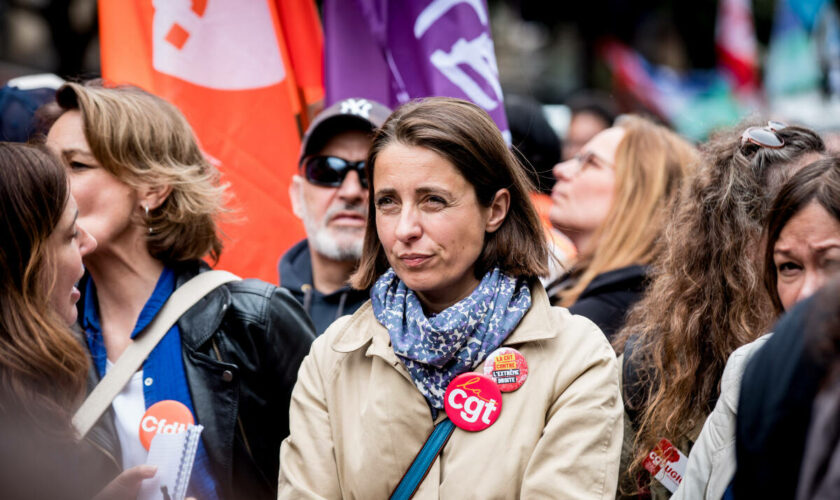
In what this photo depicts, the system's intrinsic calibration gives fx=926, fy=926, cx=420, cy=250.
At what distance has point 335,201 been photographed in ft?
13.4

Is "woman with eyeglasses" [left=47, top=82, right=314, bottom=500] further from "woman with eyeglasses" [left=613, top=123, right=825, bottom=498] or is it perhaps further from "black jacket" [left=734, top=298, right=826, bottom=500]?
"black jacket" [left=734, top=298, right=826, bottom=500]

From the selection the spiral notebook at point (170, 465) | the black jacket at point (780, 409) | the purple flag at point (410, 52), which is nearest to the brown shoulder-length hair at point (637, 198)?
the purple flag at point (410, 52)

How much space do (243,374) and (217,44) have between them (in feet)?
5.73

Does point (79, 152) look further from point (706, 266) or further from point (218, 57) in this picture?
point (706, 266)

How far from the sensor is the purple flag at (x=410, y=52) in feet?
13.4

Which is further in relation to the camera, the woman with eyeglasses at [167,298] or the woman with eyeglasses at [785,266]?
the woman with eyeglasses at [167,298]

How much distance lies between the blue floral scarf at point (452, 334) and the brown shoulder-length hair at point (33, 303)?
2.95ft

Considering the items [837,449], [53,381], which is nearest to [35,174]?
[53,381]

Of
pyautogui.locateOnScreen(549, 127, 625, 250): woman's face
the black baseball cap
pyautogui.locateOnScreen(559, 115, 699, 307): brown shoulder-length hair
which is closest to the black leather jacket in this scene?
the black baseball cap

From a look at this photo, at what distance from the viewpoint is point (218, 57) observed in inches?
165

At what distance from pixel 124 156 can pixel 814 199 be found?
226 centimetres

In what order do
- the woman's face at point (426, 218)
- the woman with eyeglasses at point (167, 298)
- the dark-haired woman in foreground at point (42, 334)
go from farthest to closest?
the woman with eyeglasses at point (167, 298)
the woman's face at point (426, 218)
the dark-haired woman in foreground at point (42, 334)

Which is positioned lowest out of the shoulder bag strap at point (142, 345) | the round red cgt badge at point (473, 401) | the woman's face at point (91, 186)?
the shoulder bag strap at point (142, 345)

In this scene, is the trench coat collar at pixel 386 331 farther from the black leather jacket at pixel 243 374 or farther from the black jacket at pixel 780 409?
the black jacket at pixel 780 409
